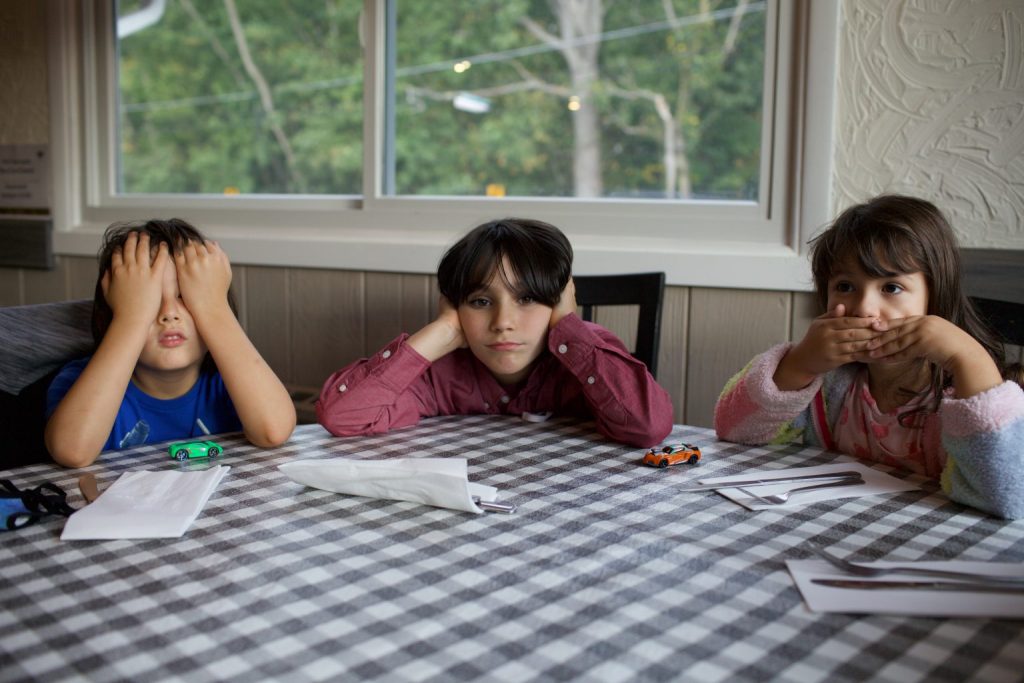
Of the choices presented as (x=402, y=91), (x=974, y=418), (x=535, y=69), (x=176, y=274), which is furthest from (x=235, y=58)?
(x=974, y=418)

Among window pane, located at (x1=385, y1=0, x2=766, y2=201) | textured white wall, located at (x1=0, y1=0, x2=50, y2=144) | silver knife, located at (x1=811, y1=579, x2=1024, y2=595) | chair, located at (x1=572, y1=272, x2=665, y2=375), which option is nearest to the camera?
silver knife, located at (x1=811, y1=579, x2=1024, y2=595)

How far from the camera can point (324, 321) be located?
254cm

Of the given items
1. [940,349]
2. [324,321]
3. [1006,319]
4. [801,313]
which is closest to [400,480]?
[940,349]

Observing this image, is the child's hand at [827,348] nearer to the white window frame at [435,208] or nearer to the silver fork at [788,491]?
the silver fork at [788,491]

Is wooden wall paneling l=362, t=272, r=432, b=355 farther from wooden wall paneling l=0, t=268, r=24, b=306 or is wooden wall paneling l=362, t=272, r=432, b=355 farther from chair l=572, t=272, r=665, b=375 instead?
wooden wall paneling l=0, t=268, r=24, b=306

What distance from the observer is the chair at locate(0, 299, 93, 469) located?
1510 millimetres

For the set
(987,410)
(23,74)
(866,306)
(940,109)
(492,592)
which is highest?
(23,74)

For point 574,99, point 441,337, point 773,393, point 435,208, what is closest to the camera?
point 773,393

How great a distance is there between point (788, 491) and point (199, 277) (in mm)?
985

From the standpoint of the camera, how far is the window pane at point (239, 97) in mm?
2729

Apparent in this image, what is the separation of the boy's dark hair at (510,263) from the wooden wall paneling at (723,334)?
0.50 m

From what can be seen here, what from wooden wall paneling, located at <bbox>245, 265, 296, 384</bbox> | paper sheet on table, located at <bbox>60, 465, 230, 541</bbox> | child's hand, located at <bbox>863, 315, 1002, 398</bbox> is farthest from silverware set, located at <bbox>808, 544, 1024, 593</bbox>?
wooden wall paneling, located at <bbox>245, 265, 296, 384</bbox>

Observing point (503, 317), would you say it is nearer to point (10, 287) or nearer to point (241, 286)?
point (241, 286)

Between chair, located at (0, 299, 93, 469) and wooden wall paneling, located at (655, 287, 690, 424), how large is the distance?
3.95 ft
